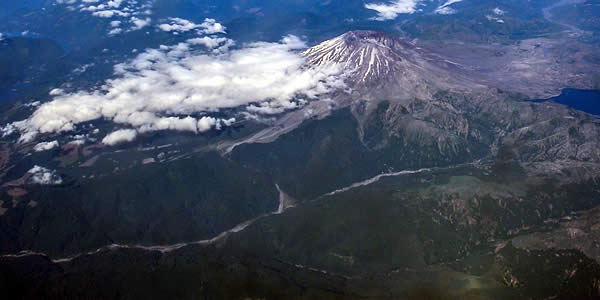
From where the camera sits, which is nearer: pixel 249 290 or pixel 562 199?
pixel 249 290

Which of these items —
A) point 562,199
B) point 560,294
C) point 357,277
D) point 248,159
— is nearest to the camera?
point 560,294

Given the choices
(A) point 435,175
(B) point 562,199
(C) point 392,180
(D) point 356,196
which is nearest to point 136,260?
(D) point 356,196

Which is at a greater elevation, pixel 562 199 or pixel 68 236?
pixel 562 199

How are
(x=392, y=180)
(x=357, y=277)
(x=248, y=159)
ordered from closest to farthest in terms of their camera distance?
(x=357, y=277)
(x=392, y=180)
(x=248, y=159)

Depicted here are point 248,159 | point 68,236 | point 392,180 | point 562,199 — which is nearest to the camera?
point 68,236

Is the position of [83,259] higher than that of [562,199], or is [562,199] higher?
[562,199]

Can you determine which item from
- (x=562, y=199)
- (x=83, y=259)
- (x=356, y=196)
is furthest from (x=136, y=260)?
(x=562, y=199)

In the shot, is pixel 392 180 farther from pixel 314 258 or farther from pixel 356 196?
pixel 314 258

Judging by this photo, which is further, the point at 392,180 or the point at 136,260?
the point at 392,180

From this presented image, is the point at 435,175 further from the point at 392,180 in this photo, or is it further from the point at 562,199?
the point at 562,199
